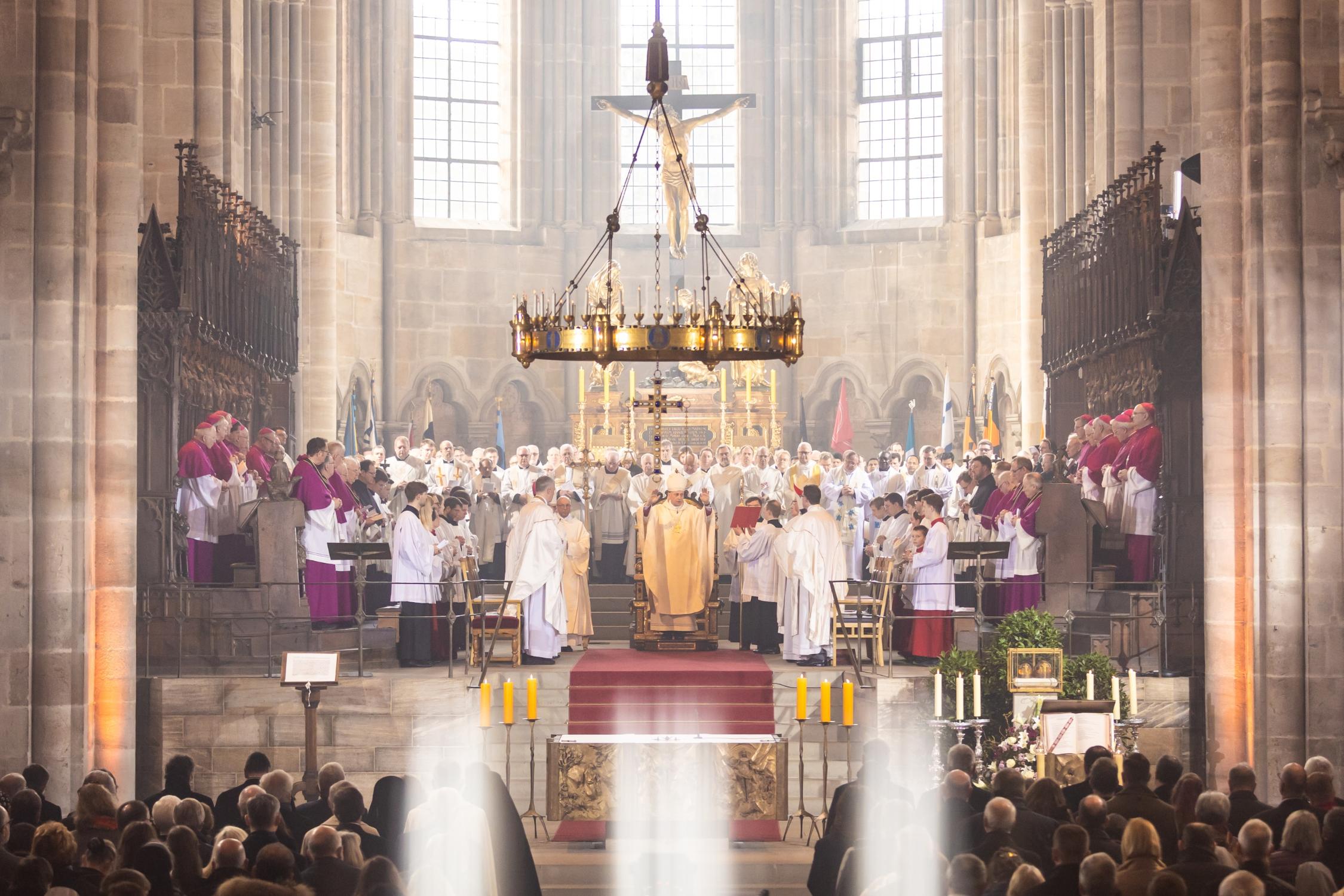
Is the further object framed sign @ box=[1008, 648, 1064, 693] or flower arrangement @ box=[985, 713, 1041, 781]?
framed sign @ box=[1008, 648, 1064, 693]

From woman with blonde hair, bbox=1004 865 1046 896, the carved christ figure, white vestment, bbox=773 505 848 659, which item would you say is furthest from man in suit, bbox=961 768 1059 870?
the carved christ figure

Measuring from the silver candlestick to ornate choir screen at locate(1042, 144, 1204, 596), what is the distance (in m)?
2.63

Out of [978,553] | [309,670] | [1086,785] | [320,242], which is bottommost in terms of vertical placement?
[1086,785]

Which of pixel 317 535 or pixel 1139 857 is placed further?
pixel 317 535

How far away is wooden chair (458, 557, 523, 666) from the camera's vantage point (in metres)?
17.2

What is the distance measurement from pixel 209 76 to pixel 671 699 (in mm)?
8279

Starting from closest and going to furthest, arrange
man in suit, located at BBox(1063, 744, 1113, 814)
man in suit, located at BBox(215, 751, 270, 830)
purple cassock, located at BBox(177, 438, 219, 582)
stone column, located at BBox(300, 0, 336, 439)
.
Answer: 1. man in suit, located at BBox(1063, 744, 1113, 814)
2. man in suit, located at BBox(215, 751, 270, 830)
3. purple cassock, located at BBox(177, 438, 219, 582)
4. stone column, located at BBox(300, 0, 336, 439)

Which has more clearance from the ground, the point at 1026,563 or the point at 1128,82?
the point at 1128,82

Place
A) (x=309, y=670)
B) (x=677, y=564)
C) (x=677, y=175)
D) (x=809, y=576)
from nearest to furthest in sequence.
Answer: (x=309, y=670) < (x=809, y=576) < (x=677, y=564) < (x=677, y=175)

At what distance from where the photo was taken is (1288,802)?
9.80 metres

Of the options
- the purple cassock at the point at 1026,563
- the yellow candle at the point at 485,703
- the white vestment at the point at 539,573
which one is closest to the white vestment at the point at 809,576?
the purple cassock at the point at 1026,563

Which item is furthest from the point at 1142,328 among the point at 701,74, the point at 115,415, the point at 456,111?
the point at 456,111

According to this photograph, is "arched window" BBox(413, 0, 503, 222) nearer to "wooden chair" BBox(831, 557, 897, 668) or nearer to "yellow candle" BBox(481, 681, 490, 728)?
"wooden chair" BBox(831, 557, 897, 668)

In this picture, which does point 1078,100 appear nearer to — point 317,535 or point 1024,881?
point 317,535
